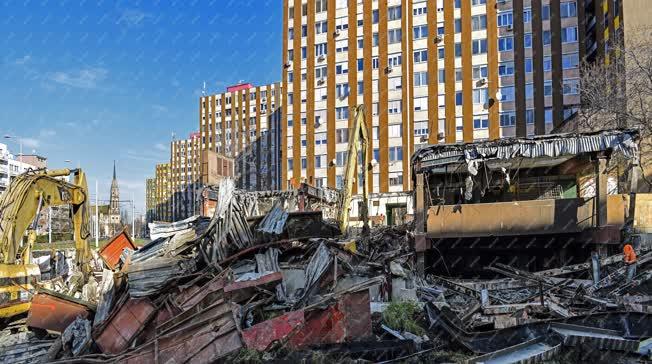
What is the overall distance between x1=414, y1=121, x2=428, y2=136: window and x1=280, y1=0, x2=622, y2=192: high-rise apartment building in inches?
5.7

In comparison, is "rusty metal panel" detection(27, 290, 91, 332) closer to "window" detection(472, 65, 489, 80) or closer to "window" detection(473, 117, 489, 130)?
"window" detection(473, 117, 489, 130)

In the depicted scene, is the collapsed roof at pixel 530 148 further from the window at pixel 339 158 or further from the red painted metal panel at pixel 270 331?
the window at pixel 339 158

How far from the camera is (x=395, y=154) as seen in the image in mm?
47969

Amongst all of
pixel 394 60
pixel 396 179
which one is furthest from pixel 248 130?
pixel 396 179

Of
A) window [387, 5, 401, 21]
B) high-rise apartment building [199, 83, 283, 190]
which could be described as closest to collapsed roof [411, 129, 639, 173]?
window [387, 5, 401, 21]

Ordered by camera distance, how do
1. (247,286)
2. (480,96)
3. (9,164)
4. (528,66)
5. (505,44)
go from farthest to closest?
(9,164) → (480,96) → (505,44) → (528,66) → (247,286)

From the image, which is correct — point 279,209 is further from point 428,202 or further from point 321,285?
point 428,202

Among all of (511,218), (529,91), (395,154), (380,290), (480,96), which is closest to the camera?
(380,290)

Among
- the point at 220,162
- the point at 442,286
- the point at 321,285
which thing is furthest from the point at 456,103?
the point at 321,285

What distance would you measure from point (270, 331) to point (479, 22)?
4623cm

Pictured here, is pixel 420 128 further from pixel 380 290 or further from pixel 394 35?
pixel 380 290

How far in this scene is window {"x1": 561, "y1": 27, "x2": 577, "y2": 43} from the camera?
43625mm

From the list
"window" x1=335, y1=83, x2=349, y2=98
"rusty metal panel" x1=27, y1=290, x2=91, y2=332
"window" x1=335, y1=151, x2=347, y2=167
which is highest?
"window" x1=335, y1=83, x2=349, y2=98

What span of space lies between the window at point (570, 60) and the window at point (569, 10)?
3.74 metres
